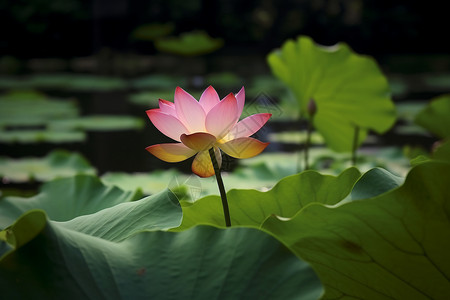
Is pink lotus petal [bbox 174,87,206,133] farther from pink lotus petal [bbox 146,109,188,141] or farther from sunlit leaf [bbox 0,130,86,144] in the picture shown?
sunlit leaf [bbox 0,130,86,144]

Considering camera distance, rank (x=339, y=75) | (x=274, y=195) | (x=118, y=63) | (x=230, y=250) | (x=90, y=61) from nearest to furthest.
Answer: (x=230, y=250), (x=274, y=195), (x=339, y=75), (x=118, y=63), (x=90, y=61)

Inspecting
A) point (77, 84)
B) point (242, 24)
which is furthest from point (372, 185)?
point (242, 24)

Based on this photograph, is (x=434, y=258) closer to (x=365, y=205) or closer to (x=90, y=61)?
(x=365, y=205)

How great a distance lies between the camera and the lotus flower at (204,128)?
45 cm

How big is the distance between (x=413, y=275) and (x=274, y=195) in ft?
0.56

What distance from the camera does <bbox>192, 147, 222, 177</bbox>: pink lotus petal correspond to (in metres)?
0.48

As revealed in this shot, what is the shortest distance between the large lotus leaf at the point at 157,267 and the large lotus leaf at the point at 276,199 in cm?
15

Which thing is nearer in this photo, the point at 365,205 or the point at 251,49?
the point at 365,205

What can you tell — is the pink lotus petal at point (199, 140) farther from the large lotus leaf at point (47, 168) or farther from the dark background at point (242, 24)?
the dark background at point (242, 24)

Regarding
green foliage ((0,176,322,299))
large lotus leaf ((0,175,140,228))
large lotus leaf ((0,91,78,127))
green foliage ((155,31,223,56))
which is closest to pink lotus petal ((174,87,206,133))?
green foliage ((0,176,322,299))

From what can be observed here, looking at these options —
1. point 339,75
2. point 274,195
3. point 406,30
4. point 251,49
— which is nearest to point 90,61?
point 251,49

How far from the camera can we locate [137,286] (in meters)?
0.39

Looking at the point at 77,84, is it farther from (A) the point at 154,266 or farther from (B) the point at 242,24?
(A) the point at 154,266

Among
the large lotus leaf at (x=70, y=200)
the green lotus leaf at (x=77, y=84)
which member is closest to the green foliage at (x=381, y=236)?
the large lotus leaf at (x=70, y=200)
